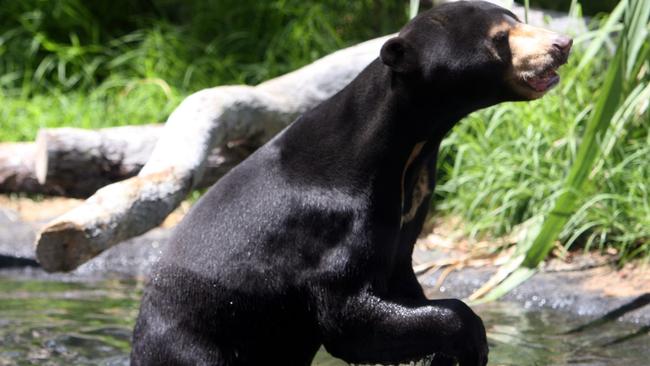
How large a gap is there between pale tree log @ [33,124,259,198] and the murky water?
0.57 meters

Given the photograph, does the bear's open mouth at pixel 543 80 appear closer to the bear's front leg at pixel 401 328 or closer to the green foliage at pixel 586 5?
the bear's front leg at pixel 401 328

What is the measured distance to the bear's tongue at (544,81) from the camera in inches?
141

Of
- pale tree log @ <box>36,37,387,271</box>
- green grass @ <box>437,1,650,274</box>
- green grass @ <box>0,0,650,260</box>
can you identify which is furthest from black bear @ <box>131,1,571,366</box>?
green grass @ <box>0,0,650,260</box>

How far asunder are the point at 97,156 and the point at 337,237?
226cm

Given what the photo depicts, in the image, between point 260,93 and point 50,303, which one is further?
point 50,303

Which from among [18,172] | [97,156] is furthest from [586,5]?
[18,172]

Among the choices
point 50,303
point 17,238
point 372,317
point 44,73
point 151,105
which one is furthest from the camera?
point 44,73

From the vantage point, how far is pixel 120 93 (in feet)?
29.7

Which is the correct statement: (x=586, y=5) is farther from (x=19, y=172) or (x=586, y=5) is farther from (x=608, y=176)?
(x=19, y=172)

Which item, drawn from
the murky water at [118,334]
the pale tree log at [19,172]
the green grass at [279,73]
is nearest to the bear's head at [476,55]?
the murky water at [118,334]

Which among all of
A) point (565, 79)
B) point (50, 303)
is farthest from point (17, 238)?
point (565, 79)

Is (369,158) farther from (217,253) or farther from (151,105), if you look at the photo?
(151,105)

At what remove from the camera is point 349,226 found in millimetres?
3740

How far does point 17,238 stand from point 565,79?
3064 millimetres
